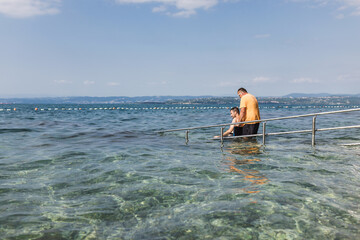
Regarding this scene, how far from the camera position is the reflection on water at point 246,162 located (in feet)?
18.2

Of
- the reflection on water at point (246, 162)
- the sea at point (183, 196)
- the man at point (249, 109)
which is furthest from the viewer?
the man at point (249, 109)

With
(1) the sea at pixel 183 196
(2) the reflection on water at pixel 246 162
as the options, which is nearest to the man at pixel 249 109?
(2) the reflection on water at pixel 246 162

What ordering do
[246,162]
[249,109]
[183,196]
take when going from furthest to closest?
[249,109] < [246,162] < [183,196]

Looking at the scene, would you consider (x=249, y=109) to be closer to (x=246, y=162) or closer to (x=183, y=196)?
(x=246, y=162)

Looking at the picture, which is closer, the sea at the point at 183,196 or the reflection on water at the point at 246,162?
the sea at the point at 183,196

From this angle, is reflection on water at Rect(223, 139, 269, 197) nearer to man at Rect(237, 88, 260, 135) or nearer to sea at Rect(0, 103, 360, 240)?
sea at Rect(0, 103, 360, 240)

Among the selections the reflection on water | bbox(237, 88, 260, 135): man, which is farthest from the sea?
bbox(237, 88, 260, 135): man

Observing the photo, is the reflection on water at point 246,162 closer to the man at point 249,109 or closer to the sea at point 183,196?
the sea at point 183,196

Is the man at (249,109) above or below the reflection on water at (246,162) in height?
above

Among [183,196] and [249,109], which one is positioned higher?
[249,109]

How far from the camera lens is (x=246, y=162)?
7.42 meters

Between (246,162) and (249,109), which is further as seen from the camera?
(249,109)

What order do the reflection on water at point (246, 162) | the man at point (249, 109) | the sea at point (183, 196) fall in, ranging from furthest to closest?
1. the man at point (249, 109)
2. the reflection on water at point (246, 162)
3. the sea at point (183, 196)

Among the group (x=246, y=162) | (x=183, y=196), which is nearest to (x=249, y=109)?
(x=246, y=162)
